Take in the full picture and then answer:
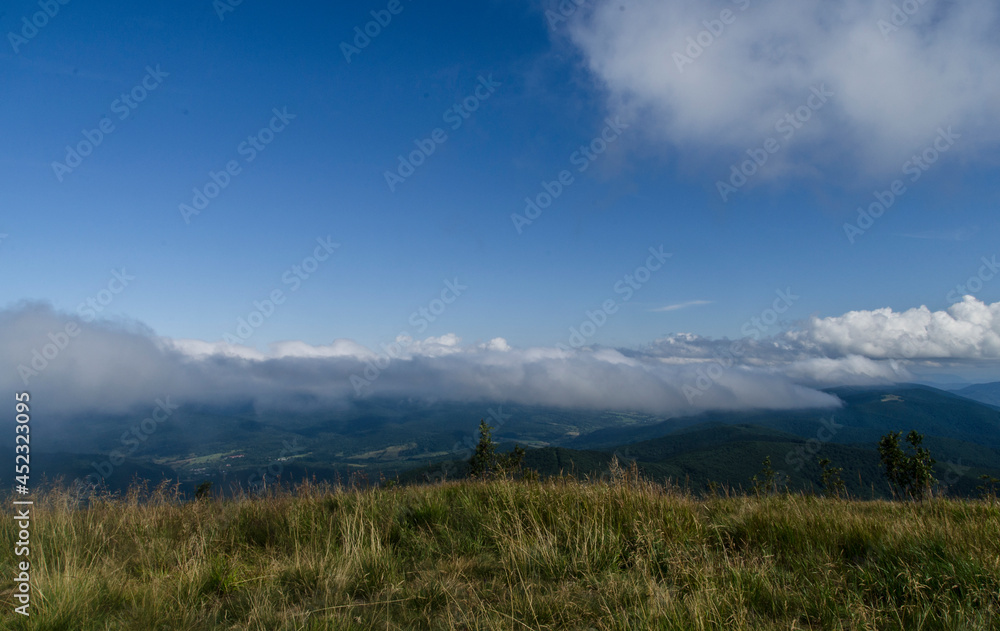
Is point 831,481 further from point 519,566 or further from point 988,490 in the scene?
point 519,566

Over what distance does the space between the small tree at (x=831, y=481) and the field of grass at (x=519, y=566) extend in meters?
1.30

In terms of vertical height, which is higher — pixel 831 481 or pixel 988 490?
pixel 988 490

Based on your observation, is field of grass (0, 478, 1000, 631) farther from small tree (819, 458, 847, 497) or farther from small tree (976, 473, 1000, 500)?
small tree (819, 458, 847, 497)

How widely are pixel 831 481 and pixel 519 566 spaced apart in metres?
21.2

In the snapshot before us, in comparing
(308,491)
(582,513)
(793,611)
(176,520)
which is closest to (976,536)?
(793,611)

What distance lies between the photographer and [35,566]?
196 inches

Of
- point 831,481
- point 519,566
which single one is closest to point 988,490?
point 519,566

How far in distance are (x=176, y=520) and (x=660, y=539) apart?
699 centimetres

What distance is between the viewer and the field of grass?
135 inches

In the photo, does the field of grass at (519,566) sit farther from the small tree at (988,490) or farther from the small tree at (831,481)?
the small tree at (831,481)

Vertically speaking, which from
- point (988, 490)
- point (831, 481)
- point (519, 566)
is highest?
point (519, 566)

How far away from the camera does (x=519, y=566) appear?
4.50m

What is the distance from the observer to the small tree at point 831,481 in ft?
26.7

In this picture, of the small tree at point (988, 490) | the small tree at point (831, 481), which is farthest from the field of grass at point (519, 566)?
the small tree at point (831, 481)
